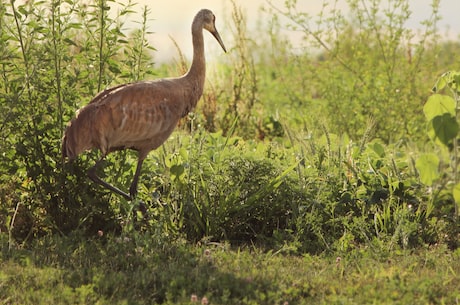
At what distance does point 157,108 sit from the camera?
6.37 m

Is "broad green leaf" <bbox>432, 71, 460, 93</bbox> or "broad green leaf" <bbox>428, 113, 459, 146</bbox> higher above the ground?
"broad green leaf" <bbox>432, 71, 460, 93</bbox>

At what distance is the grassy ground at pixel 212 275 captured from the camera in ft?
16.7

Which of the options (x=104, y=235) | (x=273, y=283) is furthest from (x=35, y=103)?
(x=273, y=283)

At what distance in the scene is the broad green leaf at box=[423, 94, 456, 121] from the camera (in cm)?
500

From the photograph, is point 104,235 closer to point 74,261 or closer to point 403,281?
point 74,261

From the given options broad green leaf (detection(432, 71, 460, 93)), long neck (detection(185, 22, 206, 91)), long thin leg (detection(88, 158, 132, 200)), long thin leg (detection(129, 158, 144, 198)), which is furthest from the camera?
long neck (detection(185, 22, 206, 91))

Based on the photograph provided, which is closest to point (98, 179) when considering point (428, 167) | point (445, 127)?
point (428, 167)

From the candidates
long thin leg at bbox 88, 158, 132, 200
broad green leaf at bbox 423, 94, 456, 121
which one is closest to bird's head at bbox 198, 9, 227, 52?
long thin leg at bbox 88, 158, 132, 200

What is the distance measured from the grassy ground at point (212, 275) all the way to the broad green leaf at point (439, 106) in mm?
1163

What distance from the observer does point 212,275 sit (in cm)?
539

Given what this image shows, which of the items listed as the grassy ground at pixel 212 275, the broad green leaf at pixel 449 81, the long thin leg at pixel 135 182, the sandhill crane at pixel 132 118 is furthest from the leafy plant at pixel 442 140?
the long thin leg at pixel 135 182

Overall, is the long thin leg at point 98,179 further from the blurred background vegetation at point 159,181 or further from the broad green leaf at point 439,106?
the broad green leaf at point 439,106

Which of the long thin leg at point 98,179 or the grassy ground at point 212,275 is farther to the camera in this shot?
the long thin leg at point 98,179

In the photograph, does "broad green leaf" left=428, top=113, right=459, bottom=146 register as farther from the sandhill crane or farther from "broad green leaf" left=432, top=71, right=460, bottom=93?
the sandhill crane
